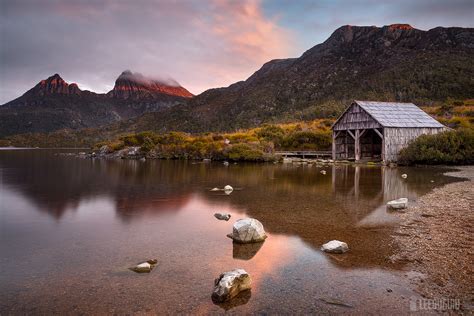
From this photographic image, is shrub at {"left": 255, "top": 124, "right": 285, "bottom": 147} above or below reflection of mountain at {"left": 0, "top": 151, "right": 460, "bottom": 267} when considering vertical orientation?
above

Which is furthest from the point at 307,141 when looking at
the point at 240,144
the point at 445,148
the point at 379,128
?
the point at 445,148

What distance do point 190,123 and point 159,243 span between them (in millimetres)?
107626

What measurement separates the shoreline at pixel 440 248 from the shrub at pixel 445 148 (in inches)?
865

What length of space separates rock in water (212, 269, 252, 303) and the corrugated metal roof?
34.3 m

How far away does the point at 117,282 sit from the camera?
6.96 metres

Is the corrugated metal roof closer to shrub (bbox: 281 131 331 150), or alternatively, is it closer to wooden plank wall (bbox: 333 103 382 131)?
wooden plank wall (bbox: 333 103 382 131)

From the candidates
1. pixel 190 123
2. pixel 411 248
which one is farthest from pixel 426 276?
pixel 190 123

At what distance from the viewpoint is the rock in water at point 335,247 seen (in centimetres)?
863

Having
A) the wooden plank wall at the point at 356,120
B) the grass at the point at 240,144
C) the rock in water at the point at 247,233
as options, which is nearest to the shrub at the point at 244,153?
the grass at the point at 240,144

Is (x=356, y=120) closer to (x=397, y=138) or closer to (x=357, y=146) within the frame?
(x=357, y=146)

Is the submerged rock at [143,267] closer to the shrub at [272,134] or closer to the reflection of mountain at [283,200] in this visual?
the reflection of mountain at [283,200]

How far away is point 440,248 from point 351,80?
98709 mm

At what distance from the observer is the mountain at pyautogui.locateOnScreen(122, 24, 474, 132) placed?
259ft

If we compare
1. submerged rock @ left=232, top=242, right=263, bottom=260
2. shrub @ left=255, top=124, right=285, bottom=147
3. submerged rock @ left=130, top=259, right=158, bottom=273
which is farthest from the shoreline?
shrub @ left=255, top=124, right=285, bottom=147
